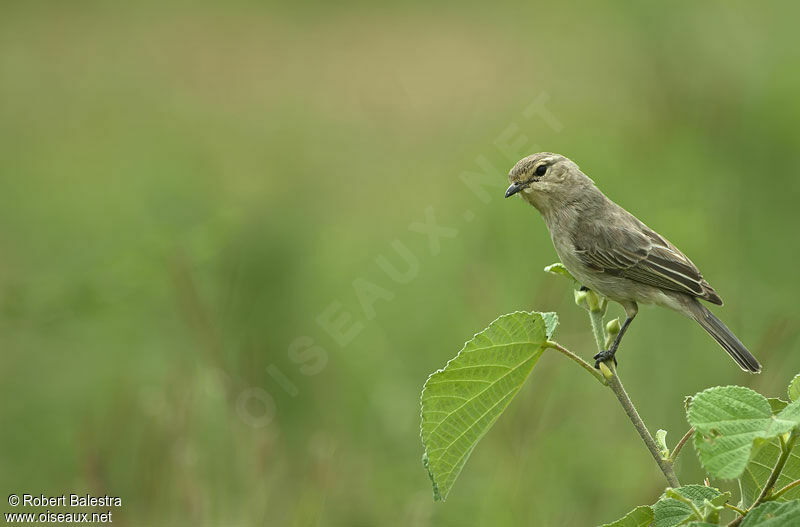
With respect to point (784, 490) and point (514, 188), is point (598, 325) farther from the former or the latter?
point (514, 188)

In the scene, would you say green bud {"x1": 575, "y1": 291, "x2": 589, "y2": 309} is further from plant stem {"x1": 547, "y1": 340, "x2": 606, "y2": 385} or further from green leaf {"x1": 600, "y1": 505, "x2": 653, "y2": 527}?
green leaf {"x1": 600, "y1": 505, "x2": 653, "y2": 527}

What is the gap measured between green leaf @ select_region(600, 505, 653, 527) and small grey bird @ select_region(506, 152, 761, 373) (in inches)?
74.8

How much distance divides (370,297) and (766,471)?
5.79 m

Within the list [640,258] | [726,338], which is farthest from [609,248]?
[726,338]

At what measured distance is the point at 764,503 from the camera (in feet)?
5.49

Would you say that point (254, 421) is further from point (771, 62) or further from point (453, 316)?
point (771, 62)

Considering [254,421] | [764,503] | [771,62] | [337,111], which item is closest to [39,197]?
[337,111]

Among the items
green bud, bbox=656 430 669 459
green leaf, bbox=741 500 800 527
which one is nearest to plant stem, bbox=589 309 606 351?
green bud, bbox=656 430 669 459

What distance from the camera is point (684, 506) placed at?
6.02ft

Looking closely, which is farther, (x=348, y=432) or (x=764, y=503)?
(x=348, y=432)

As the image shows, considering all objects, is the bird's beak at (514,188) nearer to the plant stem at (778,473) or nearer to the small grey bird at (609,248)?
the small grey bird at (609,248)

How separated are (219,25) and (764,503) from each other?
16.5 m

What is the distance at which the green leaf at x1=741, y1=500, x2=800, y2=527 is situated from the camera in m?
1.60

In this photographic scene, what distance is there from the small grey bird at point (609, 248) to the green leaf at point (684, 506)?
193 cm
